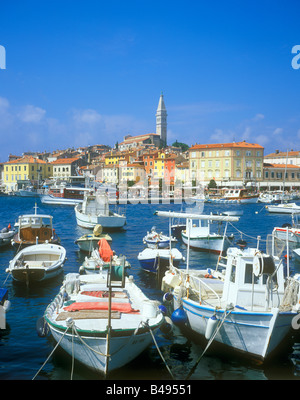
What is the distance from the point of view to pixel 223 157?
3396 inches

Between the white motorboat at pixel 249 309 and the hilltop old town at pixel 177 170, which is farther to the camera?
the hilltop old town at pixel 177 170

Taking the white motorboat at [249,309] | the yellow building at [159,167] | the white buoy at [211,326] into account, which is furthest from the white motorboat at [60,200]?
the white buoy at [211,326]

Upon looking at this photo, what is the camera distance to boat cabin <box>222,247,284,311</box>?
9203 millimetres

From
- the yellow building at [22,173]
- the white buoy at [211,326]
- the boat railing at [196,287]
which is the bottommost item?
the white buoy at [211,326]

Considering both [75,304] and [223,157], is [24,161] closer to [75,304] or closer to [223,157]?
[223,157]

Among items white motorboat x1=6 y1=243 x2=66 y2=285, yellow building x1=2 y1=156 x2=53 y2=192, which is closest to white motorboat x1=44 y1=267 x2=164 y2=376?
white motorboat x1=6 y1=243 x2=66 y2=285

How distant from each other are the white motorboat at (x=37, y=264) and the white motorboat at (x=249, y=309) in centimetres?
603

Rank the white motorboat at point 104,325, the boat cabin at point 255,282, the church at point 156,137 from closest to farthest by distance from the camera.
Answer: the white motorboat at point 104,325
the boat cabin at point 255,282
the church at point 156,137

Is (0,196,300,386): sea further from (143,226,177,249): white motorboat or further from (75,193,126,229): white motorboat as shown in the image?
(75,193,126,229): white motorboat

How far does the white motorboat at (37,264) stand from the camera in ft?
46.0

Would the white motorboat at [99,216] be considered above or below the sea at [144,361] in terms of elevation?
above

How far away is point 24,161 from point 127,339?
308 feet

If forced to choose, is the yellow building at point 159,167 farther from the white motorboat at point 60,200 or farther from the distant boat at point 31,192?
the white motorboat at point 60,200
